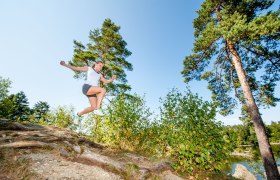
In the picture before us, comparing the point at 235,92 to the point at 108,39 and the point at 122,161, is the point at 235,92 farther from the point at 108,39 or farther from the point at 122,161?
the point at 108,39

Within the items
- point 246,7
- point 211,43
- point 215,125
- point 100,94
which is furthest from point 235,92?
point 100,94

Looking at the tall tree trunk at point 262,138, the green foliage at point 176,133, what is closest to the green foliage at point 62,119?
the green foliage at point 176,133

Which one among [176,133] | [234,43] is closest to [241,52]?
[234,43]

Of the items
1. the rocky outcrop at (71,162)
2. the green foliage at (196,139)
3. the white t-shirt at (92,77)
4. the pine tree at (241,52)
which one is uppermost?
the pine tree at (241,52)

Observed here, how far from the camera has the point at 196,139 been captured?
168 inches

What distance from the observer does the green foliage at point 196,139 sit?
4217mm

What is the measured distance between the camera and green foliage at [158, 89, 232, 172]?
13.8ft

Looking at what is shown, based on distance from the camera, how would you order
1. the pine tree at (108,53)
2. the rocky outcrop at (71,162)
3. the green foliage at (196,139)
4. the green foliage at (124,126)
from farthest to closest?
the pine tree at (108,53), the green foliage at (124,126), the green foliage at (196,139), the rocky outcrop at (71,162)

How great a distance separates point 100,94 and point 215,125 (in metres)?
2.91

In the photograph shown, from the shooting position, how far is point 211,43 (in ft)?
31.2

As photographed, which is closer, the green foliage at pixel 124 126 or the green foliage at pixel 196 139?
the green foliage at pixel 196 139

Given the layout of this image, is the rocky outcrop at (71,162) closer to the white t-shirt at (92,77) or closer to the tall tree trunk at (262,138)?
the white t-shirt at (92,77)

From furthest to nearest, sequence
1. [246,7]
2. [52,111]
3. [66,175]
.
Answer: [52,111] → [246,7] → [66,175]

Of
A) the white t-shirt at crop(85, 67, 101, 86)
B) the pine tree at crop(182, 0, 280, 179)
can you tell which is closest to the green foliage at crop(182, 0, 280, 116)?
the pine tree at crop(182, 0, 280, 179)
